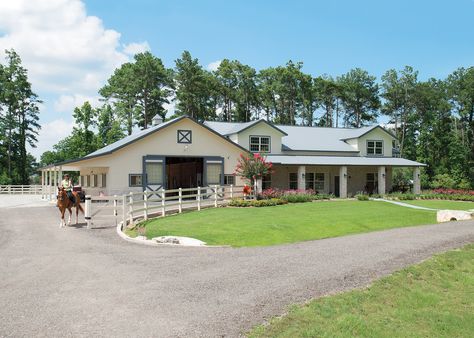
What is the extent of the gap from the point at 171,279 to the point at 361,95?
6411 centimetres

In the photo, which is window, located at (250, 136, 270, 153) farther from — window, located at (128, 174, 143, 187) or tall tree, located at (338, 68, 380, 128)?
tall tree, located at (338, 68, 380, 128)

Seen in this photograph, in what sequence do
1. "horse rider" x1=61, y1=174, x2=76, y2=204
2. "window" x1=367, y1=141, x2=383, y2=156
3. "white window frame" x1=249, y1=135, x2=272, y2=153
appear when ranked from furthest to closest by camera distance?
"window" x1=367, y1=141, x2=383, y2=156 → "white window frame" x1=249, y1=135, x2=272, y2=153 → "horse rider" x1=61, y1=174, x2=76, y2=204

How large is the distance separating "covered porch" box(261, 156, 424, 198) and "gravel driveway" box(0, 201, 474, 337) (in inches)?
761

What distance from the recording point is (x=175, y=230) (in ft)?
51.1

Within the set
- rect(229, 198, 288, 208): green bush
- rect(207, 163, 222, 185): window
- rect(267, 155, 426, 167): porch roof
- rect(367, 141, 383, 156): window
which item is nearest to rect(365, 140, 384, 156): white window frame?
rect(367, 141, 383, 156): window

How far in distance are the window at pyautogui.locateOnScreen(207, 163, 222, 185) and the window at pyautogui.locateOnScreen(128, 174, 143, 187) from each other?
4.72 meters

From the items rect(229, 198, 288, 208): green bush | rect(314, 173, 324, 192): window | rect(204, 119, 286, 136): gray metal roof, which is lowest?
rect(229, 198, 288, 208): green bush

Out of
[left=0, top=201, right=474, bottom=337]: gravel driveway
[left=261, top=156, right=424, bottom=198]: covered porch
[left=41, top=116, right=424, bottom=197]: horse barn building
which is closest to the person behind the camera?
[left=0, top=201, right=474, bottom=337]: gravel driveway

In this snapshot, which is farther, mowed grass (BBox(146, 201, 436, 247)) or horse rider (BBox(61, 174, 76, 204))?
horse rider (BBox(61, 174, 76, 204))

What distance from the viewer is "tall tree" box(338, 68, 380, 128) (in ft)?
222

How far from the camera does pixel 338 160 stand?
3516 centimetres

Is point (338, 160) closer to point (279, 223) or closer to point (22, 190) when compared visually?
point (279, 223)

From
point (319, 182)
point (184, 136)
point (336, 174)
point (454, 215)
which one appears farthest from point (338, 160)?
point (454, 215)

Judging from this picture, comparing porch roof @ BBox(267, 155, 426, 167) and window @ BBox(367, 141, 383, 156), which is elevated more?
window @ BBox(367, 141, 383, 156)
